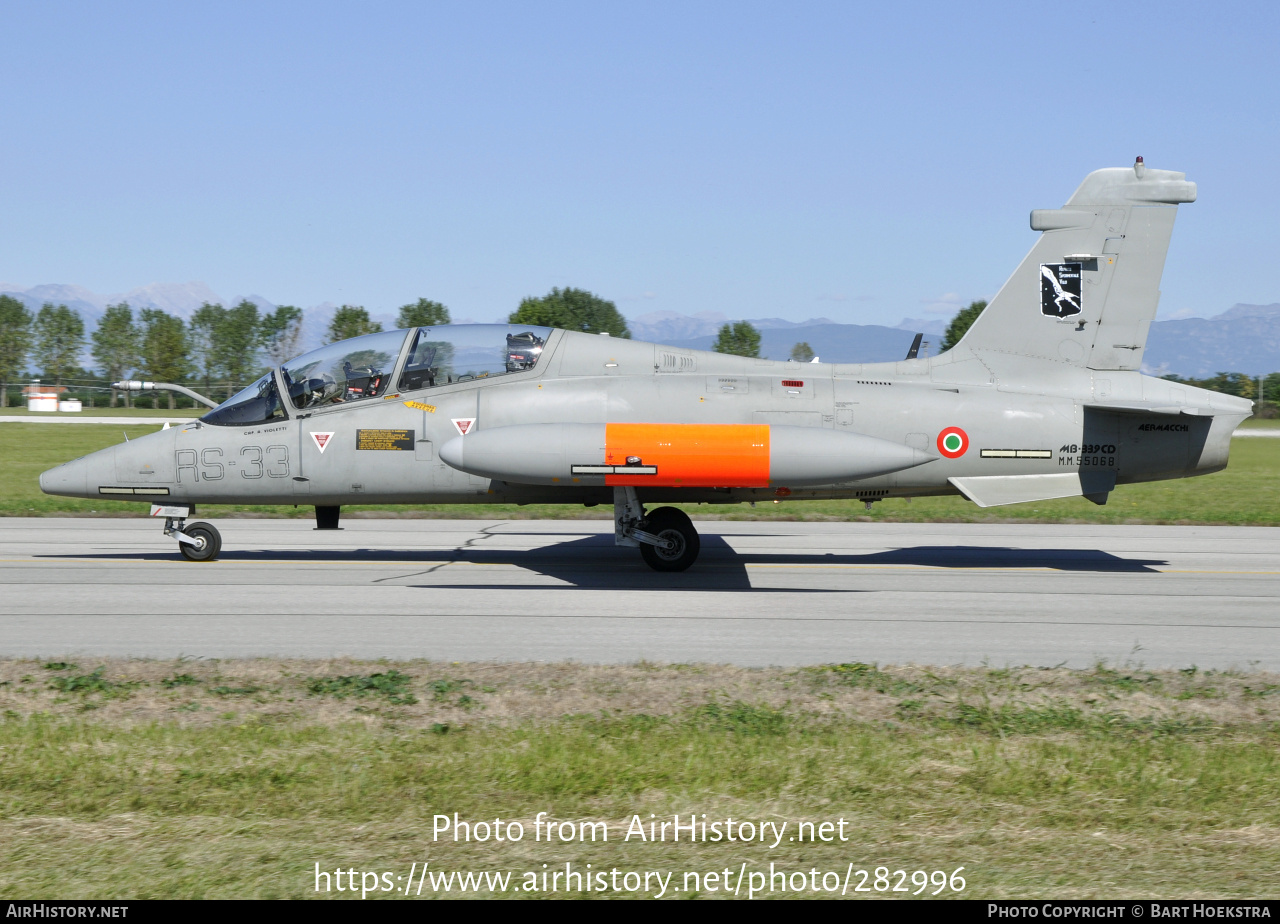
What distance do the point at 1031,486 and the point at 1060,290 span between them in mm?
2674

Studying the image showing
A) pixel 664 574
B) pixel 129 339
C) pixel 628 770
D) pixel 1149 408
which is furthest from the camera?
pixel 129 339

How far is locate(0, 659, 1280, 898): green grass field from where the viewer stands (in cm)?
460

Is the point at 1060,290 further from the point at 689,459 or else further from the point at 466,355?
the point at 466,355

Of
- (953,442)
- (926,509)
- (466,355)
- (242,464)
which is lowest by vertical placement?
(926,509)

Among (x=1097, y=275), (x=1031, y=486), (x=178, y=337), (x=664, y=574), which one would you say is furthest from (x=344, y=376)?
(x=178, y=337)

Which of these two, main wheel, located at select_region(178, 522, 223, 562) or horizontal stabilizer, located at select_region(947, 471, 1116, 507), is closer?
horizontal stabilizer, located at select_region(947, 471, 1116, 507)

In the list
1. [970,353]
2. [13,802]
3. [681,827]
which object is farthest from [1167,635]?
[13,802]

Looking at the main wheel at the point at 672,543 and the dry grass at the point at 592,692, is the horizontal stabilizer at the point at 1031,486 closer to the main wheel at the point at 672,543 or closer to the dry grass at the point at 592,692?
the main wheel at the point at 672,543

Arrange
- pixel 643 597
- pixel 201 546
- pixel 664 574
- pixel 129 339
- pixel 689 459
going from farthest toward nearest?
pixel 129 339 < pixel 201 546 < pixel 664 574 < pixel 689 459 < pixel 643 597

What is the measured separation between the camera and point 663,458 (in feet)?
38.6

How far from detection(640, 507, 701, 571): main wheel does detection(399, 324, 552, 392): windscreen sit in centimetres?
253

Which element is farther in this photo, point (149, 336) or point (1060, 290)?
point (149, 336)

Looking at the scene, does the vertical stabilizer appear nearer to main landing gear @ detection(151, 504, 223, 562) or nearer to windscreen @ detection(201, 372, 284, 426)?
windscreen @ detection(201, 372, 284, 426)

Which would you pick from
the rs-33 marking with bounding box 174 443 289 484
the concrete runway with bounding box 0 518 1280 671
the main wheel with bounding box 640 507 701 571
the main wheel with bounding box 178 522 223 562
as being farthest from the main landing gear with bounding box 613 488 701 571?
the main wheel with bounding box 178 522 223 562
